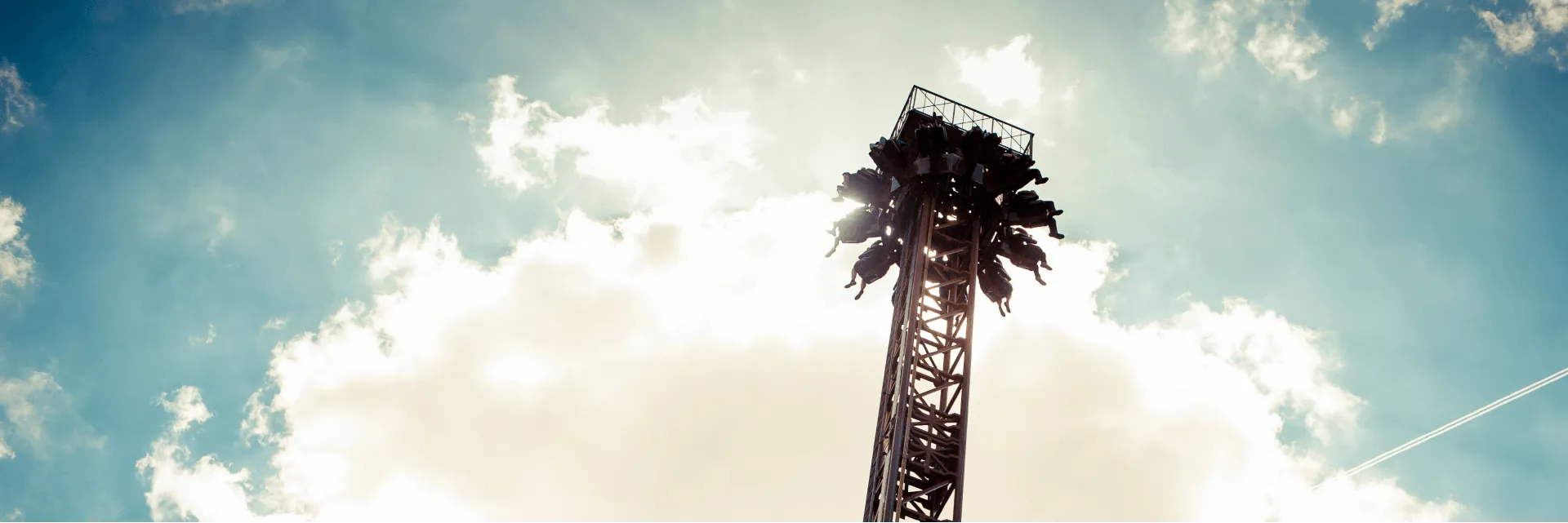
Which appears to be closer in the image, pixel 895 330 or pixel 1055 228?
pixel 895 330

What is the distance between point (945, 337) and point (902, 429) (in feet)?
9.54

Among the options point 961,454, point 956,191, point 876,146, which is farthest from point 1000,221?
point 961,454

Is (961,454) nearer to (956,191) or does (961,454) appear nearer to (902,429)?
(902,429)

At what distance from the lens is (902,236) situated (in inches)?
1009

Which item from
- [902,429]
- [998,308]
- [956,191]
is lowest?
[902,429]

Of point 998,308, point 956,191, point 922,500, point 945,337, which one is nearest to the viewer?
point 922,500

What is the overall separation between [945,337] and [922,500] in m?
3.80

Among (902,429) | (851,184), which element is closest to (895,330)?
(902,429)

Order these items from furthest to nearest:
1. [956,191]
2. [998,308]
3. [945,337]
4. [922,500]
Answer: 1. [998,308]
2. [956,191]
3. [945,337]
4. [922,500]

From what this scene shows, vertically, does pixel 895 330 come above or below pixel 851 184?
below

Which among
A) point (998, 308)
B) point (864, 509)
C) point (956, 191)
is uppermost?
point (956, 191)

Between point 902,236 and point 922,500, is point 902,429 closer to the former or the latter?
point 922,500

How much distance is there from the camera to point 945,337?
22.4 metres

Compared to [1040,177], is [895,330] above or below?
below
